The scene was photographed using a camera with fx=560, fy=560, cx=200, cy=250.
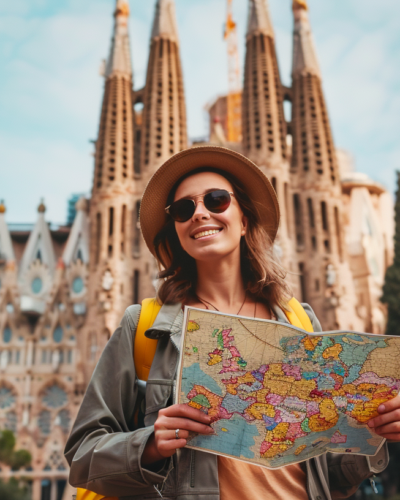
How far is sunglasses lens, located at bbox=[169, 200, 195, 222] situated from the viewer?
1.70 meters

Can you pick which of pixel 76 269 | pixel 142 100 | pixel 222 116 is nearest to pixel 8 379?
pixel 76 269

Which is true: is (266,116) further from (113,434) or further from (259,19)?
(113,434)

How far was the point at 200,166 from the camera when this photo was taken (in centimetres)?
179

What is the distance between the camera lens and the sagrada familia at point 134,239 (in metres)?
19.4

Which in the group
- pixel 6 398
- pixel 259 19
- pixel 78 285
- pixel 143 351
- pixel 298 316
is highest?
pixel 259 19

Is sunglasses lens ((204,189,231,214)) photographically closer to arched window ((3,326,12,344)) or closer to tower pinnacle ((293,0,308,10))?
arched window ((3,326,12,344))

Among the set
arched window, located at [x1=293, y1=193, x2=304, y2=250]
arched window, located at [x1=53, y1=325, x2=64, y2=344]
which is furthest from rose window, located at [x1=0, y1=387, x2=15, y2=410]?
arched window, located at [x1=293, y1=193, x2=304, y2=250]

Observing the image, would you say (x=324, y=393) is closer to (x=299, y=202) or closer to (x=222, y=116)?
(x=299, y=202)

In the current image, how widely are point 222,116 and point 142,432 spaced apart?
33205mm

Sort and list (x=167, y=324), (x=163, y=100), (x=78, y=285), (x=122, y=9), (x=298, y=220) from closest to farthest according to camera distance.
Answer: (x=167, y=324)
(x=298, y=220)
(x=163, y=100)
(x=78, y=285)
(x=122, y=9)

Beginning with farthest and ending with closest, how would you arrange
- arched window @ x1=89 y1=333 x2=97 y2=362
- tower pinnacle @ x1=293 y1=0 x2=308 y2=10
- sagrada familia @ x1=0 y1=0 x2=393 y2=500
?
tower pinnacle @ x1=293 y1=0 x2=308 y2=10 → sagrada familia @ x1=0 y1=0 x2=393 y2=500 → arched window @ x1=89 y1=333 x2=97 y2=362

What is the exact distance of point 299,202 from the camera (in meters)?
20.8

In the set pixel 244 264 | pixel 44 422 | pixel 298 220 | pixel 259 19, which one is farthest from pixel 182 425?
pixel 259 19

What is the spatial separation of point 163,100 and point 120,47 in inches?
138
